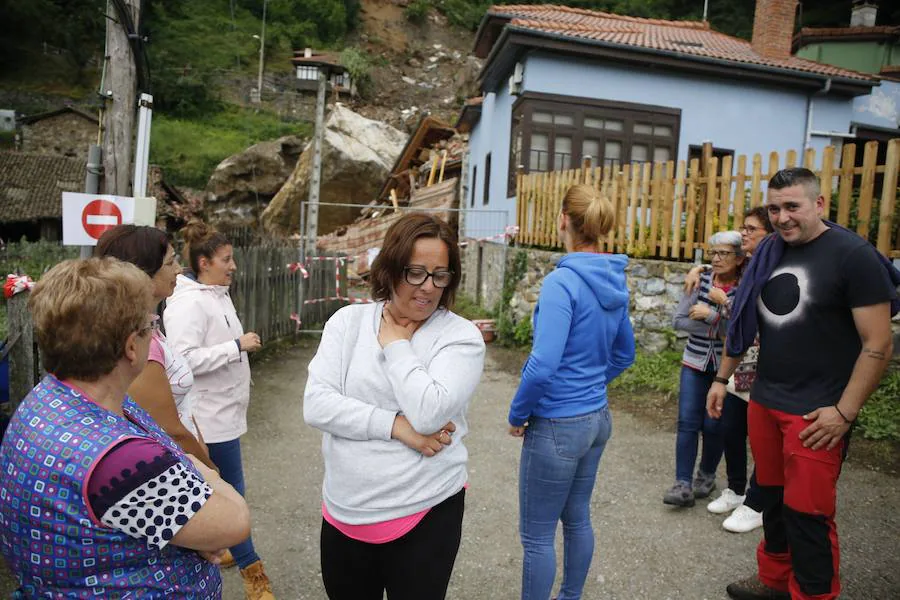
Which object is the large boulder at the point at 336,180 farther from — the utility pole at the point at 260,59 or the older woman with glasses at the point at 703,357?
the utility pole at the point at 260,59

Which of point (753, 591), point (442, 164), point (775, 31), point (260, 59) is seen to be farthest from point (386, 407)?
point (260, 59)

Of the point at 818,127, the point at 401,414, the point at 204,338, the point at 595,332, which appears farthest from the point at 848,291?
the point at 818,127

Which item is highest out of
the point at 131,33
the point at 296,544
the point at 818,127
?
the point at 818,127

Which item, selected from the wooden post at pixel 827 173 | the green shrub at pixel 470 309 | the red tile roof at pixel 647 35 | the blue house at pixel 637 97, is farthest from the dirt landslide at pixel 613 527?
the red tile roof at pixel 647 35

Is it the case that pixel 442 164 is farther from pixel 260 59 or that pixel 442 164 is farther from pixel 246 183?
pixel 260 59

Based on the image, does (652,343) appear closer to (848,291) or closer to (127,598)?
(848,291)

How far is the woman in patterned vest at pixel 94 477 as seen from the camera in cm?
117

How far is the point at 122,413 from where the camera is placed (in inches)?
54.8

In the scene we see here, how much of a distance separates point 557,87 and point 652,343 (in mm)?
7172

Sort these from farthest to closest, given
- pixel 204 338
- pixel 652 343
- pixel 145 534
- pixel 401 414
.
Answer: pixel 652 343 < pixel 204 338 < pixel 401 414 < pixel 145 534

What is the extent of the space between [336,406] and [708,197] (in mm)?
6038

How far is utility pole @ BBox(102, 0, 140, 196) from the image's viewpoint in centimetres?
476

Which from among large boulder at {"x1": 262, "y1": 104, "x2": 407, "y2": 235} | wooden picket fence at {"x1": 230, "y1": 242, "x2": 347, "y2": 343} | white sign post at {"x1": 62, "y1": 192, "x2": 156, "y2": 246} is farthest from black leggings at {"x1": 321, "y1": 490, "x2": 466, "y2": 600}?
large boulder at {"x1": 262, "y1": 104, "x2": 407, "y2": 235}

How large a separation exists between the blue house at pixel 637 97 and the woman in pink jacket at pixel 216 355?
31.0 feet
